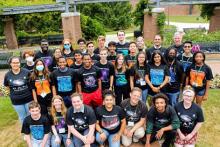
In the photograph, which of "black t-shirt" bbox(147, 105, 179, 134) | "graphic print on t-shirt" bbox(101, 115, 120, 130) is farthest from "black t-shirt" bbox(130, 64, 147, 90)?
"graphic print on t-shirt" bbox(101, 115, 120, 130)

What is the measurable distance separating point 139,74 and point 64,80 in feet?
5.43

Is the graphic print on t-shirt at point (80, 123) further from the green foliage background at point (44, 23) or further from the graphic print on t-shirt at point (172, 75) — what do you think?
the green foliage background at point (44, 23)

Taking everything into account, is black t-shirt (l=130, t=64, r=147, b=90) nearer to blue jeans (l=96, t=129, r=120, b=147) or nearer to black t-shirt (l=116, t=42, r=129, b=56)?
black t-shirt (l=116, t=42, r=129, b=56)

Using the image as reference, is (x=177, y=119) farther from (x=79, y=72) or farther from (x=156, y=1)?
(x=156, y=1)

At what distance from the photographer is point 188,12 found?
58.5 m

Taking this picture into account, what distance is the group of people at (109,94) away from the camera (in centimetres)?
546

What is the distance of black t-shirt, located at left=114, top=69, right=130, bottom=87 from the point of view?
654 centimetres

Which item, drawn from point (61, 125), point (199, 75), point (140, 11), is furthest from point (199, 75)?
point (140, 11)

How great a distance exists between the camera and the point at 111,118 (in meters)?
5.53

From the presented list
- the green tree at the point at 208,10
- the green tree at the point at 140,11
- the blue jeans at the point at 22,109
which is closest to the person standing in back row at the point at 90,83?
the blue jeans at the point at 22,109

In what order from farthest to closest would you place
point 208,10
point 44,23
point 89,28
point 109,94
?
point 44,23 → point 89,28 → point 208,10 → point 109,94

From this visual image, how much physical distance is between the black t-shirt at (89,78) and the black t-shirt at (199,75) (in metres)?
2.04

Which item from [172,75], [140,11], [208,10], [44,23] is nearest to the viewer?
[172,75]

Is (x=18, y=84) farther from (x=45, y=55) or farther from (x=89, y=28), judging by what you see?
(x=89, y=28)
